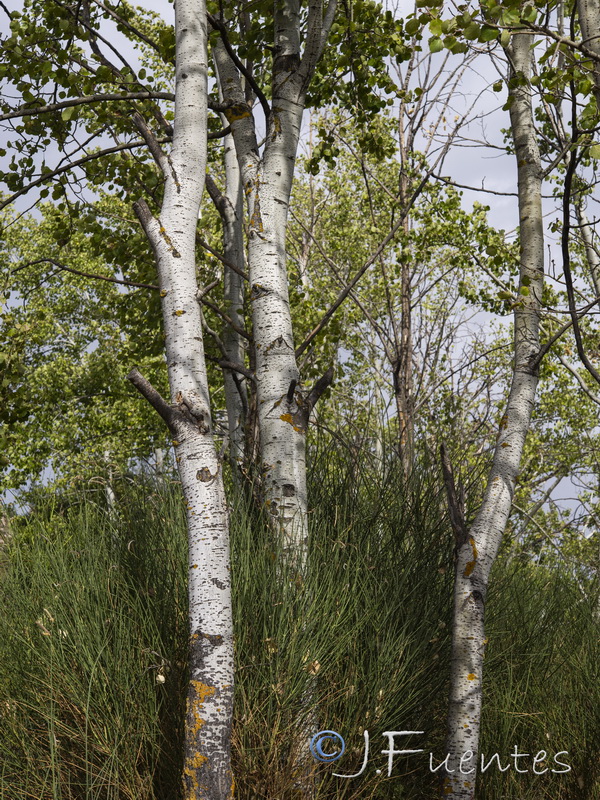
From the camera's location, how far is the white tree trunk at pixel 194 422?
2566mm

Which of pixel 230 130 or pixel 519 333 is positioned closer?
pixel 519 333

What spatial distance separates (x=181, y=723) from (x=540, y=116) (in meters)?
8.26

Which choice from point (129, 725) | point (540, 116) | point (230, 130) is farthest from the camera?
point (540, 116)

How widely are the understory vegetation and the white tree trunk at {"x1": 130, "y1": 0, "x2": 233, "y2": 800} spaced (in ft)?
1.51

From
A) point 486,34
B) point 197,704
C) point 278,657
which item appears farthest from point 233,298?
point 197,704

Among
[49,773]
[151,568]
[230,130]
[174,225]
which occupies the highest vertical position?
[230,130]

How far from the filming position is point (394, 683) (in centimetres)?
352

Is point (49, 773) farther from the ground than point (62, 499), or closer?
closer

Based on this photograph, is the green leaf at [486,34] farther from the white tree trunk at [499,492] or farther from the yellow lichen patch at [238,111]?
the yellow lichen patch at [238,111]

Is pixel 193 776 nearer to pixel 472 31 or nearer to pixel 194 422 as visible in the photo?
pixel 194 422

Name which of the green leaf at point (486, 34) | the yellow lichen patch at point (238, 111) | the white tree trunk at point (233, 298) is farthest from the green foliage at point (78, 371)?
the green leaf at point (486, 34)

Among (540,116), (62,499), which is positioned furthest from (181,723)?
(540,116)

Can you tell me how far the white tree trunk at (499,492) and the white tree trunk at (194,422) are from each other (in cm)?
138

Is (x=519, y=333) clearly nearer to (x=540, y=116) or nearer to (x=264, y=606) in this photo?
(x=264, y=606)
